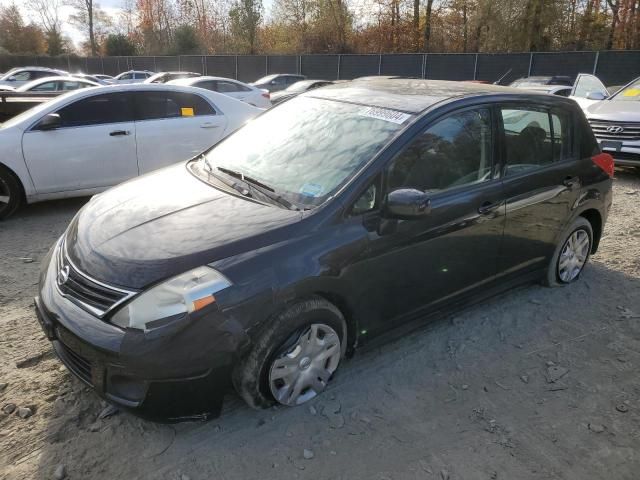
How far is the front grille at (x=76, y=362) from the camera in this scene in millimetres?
2441

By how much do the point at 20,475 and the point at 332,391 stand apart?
5.23 feet

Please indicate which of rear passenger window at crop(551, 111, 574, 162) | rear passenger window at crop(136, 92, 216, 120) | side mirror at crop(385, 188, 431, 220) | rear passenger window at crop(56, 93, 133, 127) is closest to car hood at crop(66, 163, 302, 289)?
side mirror at crop(385, 188, 431, 220)

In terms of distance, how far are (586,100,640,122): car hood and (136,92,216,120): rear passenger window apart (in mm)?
6386

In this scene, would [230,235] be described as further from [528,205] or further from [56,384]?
[528,205]

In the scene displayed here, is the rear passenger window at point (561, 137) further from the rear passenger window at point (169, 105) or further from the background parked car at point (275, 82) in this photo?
the background parked car at point (275, 82)

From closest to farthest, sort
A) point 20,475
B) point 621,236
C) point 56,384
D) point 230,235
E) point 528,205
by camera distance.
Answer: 1. point 20,475
2. point 230,235
3. point 56,384
4. point 528,205
5. point 621,236

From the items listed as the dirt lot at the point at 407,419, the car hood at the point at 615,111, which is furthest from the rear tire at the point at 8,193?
the car hood at the point at 615,111

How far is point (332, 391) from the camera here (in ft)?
9.76

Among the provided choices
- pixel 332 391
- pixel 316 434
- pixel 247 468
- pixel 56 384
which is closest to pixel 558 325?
pixel 332 391

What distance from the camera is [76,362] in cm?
250

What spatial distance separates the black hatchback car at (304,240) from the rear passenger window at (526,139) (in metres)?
0.02

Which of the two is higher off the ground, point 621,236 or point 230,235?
point 230,235

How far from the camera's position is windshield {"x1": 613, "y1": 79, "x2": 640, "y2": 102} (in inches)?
347

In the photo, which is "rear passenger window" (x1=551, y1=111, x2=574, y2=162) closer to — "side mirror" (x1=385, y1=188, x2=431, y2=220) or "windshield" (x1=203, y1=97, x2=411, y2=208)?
"windshield" (x1=203, y1=97, x2=411, y2=208)
